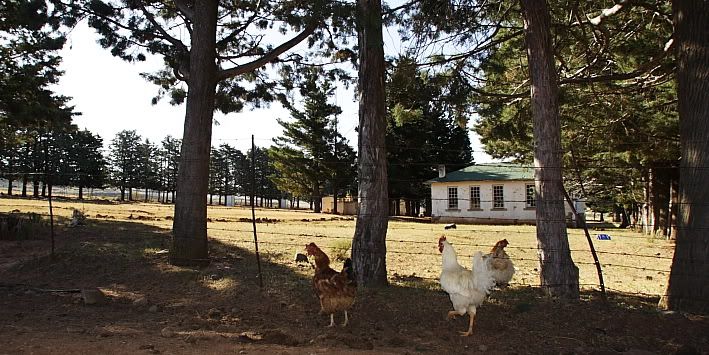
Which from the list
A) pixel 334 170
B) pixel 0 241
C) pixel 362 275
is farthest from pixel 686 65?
pixel 334 170

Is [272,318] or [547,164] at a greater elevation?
[547,164]

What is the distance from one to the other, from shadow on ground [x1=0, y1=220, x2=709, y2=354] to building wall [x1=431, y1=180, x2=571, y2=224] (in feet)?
79.2

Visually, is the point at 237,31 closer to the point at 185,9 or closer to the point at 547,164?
the point at 185,9

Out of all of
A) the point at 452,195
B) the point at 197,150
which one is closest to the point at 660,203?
the point at 452,195

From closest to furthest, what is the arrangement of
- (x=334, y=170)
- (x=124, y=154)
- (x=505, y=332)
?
1. (x=505, y=332)
2. (x=334, y=170)
3. (x=124, y=154)

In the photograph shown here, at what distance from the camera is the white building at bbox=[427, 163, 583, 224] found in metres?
31.2

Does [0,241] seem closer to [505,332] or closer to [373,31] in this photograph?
[373,31]

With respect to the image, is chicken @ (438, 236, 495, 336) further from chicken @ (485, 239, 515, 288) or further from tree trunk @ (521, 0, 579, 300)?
chicken @ (485, 239, 515, 288)

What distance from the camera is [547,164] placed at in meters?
6.45

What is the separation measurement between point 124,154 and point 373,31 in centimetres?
7407

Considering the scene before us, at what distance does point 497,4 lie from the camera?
8.88 meters

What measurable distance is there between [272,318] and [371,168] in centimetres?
264

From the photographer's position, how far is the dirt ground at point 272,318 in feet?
15.4

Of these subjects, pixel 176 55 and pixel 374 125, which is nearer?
pixel 374 125
